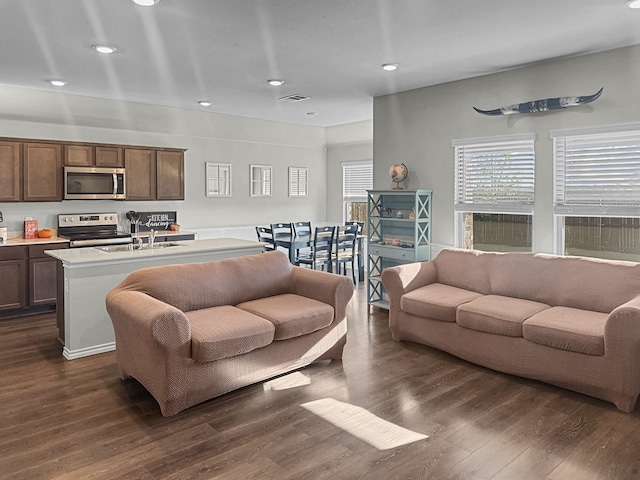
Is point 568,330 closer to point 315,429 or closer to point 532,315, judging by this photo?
point 532,315

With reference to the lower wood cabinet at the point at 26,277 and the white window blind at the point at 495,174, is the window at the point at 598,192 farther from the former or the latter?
the lower wood cabinet at the point at 26,277

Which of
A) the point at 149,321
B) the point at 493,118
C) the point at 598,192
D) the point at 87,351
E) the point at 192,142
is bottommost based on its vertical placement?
the point at 87,351

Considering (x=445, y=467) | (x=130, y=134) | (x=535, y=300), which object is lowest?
(x=445, y=467)

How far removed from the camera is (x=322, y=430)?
294 centimetres

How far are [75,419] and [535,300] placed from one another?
11.7 ft

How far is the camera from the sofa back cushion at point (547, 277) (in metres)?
3.82

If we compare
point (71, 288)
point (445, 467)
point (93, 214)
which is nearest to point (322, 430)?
point (445, 467)

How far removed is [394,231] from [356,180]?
288 cm

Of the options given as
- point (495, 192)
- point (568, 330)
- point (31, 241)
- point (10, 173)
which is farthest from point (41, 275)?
point (568, 330)

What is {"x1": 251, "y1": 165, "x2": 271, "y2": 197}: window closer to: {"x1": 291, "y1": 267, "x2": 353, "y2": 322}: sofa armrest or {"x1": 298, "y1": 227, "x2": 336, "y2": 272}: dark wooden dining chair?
{"x1": 298, "y1": 227, "x2": 336, "y2": 272}: dark wooden dining chair

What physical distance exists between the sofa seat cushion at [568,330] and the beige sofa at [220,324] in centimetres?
144

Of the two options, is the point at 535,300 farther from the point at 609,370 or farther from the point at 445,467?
the point at 445,467

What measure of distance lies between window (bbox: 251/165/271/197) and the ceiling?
7.91 ft

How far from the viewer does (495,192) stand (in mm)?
5230
